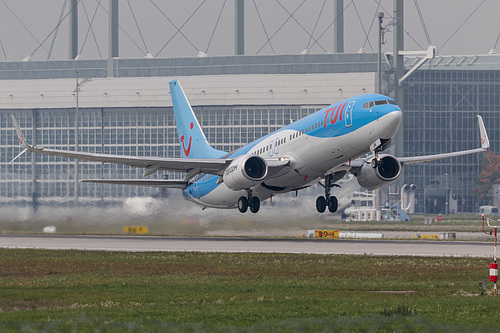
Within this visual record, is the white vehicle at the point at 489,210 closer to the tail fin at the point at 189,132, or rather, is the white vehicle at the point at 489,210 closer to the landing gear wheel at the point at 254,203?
the tail fin at the point at 189,132

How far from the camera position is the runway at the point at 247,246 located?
4834 centimetres

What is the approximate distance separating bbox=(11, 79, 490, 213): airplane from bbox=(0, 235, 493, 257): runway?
9.30 ft

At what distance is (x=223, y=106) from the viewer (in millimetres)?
153750

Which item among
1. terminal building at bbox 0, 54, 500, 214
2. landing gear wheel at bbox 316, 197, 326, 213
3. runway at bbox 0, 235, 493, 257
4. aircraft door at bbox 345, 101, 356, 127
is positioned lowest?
runway at bbox 0, 235, 493, 257

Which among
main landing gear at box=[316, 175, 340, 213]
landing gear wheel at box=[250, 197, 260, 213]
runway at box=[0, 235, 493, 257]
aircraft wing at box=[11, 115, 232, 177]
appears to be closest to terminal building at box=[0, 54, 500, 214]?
runway at box=[0, 235, 493, 257]

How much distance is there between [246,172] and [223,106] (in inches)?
4065

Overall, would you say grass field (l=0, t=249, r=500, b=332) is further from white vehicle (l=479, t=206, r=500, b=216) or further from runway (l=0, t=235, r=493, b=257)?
white vehicle (l=479, t=206, r=500, b=216)

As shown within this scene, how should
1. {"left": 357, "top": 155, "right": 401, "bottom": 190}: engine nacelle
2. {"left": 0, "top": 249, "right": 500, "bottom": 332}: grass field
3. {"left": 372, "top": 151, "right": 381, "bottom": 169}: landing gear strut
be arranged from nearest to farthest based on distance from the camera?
{"left": 0, "top": 249, "right": 500, "bottom": 332}: grass field → {"left": 372, "top": 151, "right": 381, "bottom": 169}: landing gear strut → {"left": 357, "top": 155, "right": 401, "bottom": 190}: engine nacelle

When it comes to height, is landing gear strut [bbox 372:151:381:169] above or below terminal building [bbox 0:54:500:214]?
below

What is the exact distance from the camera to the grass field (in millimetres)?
21125

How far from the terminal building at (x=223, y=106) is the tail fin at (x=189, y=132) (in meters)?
69.0

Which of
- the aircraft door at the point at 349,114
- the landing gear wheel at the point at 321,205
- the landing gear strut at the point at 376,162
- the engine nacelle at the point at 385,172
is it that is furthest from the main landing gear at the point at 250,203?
the aircraft door at the point at 349,114

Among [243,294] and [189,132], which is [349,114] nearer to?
[243,294]

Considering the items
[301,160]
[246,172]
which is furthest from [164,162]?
[301,160]
